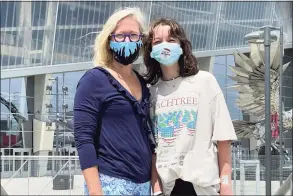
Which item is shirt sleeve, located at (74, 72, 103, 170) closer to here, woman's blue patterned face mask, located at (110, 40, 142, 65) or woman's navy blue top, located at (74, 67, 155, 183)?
woman's navy blue top, located at (74, 67, 155, 183)

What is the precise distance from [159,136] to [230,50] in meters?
41.4

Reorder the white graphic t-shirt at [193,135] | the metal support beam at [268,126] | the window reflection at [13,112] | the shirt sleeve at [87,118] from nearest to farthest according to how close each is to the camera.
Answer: the shirt sleeve at [87,118], the white graphic t-shirt at [193,135], the metal support beam at [268,126], the window reflection at [13,112]

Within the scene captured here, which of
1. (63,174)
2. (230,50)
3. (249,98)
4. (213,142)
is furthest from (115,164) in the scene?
(230,50)

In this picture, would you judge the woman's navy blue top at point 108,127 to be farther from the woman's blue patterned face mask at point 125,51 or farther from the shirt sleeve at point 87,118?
the woman's blue patterned face mask at point 125,51

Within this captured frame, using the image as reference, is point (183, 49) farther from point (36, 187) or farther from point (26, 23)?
point (26, 23)

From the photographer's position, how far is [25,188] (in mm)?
11555

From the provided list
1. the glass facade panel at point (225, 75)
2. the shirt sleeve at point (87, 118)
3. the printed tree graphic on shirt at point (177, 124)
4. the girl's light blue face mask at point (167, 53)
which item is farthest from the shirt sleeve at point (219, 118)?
the glass facade panel at point (225, 75)

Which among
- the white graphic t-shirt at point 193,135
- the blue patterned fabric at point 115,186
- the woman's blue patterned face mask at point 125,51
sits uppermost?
the woman's blue patterned face mask at point 125,51

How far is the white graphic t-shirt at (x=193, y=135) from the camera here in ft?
9.21

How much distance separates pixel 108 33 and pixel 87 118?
50cm

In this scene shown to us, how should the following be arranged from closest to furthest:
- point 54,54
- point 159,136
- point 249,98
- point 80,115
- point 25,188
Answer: point 80,115 → point 159,136 → point 25,188 → point 249,98 → point 54,54

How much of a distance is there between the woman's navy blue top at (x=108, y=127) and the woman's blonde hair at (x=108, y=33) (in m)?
0.18

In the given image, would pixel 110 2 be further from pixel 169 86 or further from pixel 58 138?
pixel 169 86

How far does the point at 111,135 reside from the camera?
2.71 m
